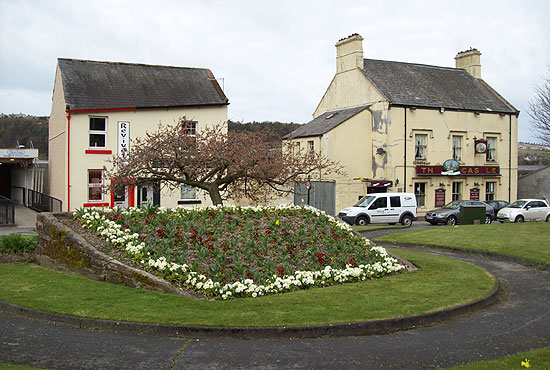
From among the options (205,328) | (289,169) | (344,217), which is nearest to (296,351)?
(205,328)

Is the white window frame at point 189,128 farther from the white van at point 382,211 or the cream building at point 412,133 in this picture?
the cream building at point 412,133

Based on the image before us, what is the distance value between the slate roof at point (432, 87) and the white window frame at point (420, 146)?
7.47 feet

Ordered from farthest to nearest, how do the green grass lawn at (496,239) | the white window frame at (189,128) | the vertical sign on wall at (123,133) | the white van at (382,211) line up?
the vertical sign on wall at (123,133) → the white van at (382,211) → the white window frame at (189,128) → the green grass lawn at (496,239)

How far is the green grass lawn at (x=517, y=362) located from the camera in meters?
6.52

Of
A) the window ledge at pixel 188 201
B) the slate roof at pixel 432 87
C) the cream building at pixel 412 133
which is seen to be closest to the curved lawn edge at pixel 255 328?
the window ledge at pixel 188 201

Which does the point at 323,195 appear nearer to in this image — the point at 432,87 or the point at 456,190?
the point at 456,190

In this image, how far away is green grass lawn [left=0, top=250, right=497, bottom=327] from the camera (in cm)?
873

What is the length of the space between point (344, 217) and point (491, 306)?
63.9ft

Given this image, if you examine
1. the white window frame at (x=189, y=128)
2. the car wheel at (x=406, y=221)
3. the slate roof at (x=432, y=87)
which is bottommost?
the car wheel at (x=406, y=221)

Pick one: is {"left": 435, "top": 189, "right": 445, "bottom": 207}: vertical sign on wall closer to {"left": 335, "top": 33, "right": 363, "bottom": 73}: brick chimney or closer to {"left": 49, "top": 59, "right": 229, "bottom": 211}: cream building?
{"left": 335, "top": 33, "right": 363, "bottom": 73}: brick chimney

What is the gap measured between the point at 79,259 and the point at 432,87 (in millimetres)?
35880

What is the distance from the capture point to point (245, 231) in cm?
1347

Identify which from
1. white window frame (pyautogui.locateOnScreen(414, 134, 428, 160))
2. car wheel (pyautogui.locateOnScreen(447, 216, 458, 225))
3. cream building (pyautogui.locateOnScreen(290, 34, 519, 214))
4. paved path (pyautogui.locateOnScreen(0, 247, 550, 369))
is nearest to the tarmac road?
paved path (pyautogui.locateOnScreen(0, 247, 550, 369))

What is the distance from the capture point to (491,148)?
44.1 meters
